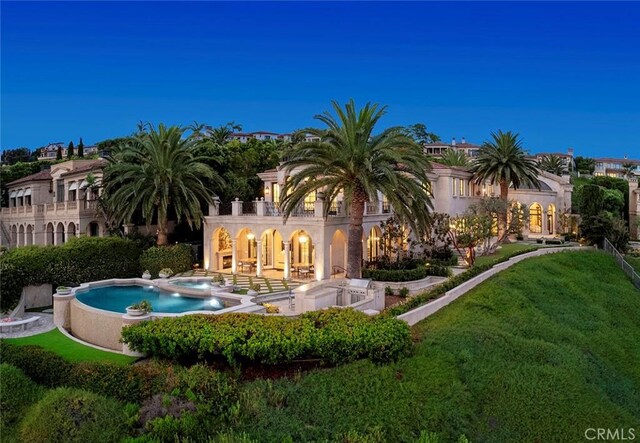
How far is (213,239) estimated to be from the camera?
31469mm

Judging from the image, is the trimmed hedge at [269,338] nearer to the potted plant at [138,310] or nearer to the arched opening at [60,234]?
the potted plant at [138,310]

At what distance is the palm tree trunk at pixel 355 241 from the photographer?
78.2 ft

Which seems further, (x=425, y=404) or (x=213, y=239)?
(x=213, y=239)

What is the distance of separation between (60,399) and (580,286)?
27.8m

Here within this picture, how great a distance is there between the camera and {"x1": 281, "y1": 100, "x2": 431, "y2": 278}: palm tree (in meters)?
23.1

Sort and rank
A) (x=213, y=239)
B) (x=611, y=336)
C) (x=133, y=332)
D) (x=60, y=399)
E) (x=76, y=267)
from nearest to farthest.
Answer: (x=60, y=399) → (x=133, y=332) → (x=611, y=336) → (x=76, y=267) → (x=213, y=239)

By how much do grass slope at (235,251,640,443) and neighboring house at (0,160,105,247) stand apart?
26.5 metres

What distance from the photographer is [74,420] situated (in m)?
10.8

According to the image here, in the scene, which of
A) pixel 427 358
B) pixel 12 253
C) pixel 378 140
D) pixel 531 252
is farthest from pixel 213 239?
pixel 531 252

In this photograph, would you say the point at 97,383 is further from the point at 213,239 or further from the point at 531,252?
the point at 531,252

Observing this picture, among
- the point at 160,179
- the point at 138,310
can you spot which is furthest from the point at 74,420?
the point at 160,179

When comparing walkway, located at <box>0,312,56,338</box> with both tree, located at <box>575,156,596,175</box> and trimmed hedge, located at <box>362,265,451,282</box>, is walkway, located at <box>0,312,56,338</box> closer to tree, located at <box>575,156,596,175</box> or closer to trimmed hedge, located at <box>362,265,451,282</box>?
trimmed hedge, located at <box>362,265,451,282</box>

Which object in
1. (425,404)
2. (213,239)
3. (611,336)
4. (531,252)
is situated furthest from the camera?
(531,252)

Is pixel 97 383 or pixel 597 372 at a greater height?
pixel 97 383
